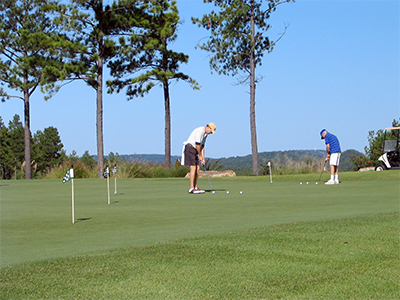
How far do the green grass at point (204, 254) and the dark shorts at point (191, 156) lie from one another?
13.5 feet

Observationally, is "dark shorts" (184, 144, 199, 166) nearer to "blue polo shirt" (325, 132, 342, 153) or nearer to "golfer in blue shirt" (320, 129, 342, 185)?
"golfer in blue shirt" (320, 129, 342, 185)

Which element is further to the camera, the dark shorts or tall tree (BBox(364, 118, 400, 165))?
tall tree (BBox(364, 118, 400, 165))

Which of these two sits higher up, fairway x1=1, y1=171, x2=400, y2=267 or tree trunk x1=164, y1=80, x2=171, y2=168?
tree trunk x1=164, y1=80, x2=171, y2=168

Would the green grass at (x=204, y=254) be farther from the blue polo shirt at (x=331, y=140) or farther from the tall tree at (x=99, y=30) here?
the tall tree at (x=99, y=30)

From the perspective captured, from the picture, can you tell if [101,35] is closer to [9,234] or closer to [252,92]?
[252,92]

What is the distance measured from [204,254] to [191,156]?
8190 mm

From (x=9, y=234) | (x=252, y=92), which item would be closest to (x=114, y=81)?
(x=252, y=92)

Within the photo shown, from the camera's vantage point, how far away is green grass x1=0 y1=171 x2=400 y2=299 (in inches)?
163

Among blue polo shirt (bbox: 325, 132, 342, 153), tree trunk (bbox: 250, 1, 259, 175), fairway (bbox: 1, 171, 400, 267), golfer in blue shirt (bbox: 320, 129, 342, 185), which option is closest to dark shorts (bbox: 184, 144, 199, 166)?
fairway (bbox: 1, 171, 400, 267)

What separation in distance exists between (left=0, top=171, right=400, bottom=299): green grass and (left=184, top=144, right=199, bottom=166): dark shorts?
4102mm

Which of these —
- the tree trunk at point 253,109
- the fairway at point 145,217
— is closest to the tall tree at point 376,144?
the tree trunk at point 253,109

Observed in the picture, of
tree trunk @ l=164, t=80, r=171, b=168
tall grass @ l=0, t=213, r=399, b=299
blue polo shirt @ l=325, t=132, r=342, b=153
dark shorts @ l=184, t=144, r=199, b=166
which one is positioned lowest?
tall grass @ l=0, t=213, r=399, b=299

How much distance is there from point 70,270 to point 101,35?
29.1 meters

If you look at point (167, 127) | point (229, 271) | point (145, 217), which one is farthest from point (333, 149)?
point (167, 127)
